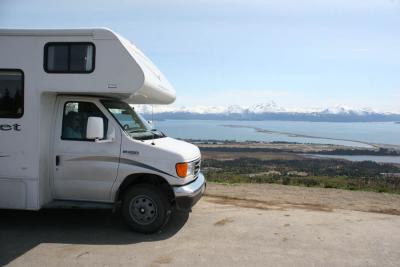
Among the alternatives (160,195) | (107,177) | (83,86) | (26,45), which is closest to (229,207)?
(160,195)

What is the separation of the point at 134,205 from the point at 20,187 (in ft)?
5.89

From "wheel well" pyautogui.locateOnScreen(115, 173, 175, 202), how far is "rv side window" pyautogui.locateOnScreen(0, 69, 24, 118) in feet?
6.45

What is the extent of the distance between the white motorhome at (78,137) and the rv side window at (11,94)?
0.05 ft

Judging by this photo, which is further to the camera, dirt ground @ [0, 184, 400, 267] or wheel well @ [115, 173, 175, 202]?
wheel well @ [115, 173, 175, 202]

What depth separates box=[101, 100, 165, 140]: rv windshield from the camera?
24.1 feet

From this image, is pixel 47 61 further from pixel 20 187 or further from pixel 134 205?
pixel 134 205

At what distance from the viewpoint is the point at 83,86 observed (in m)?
6.91

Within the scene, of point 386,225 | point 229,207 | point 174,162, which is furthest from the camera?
point 229,207

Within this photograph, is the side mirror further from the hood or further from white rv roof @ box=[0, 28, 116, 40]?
white rv roof @ box=[0, 28, 116, 40]

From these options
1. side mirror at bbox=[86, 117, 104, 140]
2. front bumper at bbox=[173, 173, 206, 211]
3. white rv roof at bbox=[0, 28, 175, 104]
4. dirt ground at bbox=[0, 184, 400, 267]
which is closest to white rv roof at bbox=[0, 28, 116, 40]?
white rv roof at bbox=[0, 28, 175, 104]

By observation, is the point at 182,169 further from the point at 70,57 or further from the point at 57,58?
the point at 57,58

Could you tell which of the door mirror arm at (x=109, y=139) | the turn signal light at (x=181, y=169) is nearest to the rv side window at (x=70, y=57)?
the door mirror arm at (x=109, y=139)

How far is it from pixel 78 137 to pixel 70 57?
1.26 m

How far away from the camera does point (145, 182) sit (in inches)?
286
